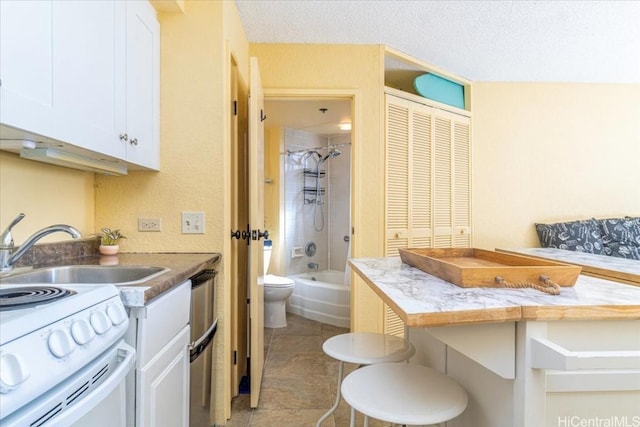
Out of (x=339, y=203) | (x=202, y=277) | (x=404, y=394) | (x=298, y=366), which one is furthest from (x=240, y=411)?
(x=339, y=203)

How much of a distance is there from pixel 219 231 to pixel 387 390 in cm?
113

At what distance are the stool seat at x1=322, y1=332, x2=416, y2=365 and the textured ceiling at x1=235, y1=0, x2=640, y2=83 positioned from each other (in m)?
2.01

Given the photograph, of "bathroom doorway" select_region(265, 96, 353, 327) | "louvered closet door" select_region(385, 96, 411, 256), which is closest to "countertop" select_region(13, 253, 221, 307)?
"louvered closet door" select_region(385, 96, 411, 256)

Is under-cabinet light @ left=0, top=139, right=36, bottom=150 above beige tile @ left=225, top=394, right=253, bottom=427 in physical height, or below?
above

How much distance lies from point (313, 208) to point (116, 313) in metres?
3.75

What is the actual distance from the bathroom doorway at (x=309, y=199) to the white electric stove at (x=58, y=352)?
2737 millimetres

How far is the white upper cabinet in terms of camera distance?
91 cm

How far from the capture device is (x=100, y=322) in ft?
2.49

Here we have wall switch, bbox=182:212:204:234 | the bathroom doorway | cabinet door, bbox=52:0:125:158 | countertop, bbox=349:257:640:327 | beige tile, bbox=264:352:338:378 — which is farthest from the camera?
the bathroom doorway

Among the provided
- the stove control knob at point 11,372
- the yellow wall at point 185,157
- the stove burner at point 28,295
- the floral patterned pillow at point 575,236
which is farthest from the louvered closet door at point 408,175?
the stove control knob at point 11,372

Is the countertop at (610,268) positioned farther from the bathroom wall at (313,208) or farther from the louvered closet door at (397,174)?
the bathroom wall at (313,208)

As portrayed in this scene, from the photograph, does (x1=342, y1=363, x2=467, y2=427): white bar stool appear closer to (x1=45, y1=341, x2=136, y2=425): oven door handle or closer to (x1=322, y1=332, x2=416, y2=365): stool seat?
(x1=322, y1=332, x2=416, y2=365): stool seat

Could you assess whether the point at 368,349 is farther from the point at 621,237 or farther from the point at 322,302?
the point at 621,237

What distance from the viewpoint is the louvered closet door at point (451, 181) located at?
9.99ft
